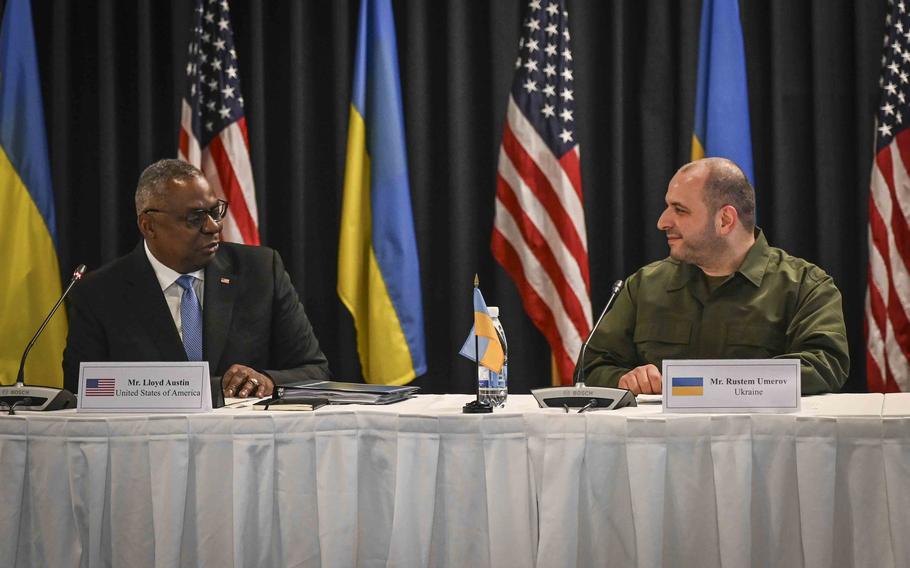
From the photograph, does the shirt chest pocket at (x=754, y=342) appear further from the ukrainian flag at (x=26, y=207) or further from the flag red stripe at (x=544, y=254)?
the ukrainian flag at (x=26, y=207)

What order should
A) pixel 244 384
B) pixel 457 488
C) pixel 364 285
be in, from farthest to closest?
pixel 364 285
pixel 244 384
pixel 457 488

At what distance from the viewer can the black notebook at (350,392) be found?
2756 mm

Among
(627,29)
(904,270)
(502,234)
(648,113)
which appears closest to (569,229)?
(502,234)

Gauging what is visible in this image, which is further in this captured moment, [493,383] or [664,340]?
[664,340]

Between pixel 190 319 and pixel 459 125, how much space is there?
1.83m

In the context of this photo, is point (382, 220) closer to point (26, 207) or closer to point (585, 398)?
point (26, 207)

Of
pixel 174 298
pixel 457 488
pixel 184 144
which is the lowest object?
pixel 457 488

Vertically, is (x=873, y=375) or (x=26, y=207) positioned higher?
(x=26, y=207)

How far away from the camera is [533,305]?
475cm

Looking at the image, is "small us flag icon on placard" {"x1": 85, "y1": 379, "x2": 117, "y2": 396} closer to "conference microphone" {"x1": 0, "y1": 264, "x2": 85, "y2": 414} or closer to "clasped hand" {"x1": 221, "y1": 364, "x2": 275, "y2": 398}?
"conference microphone" {"x1": 0, "y1": 264, "x2": 85, "y2": 414}

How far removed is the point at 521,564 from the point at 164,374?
1064mm

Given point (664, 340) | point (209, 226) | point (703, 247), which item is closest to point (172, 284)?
point (209, 226)

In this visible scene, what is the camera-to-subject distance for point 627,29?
16.3 feet

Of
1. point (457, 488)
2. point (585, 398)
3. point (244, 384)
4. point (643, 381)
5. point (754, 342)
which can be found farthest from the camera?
point (754, 342)
